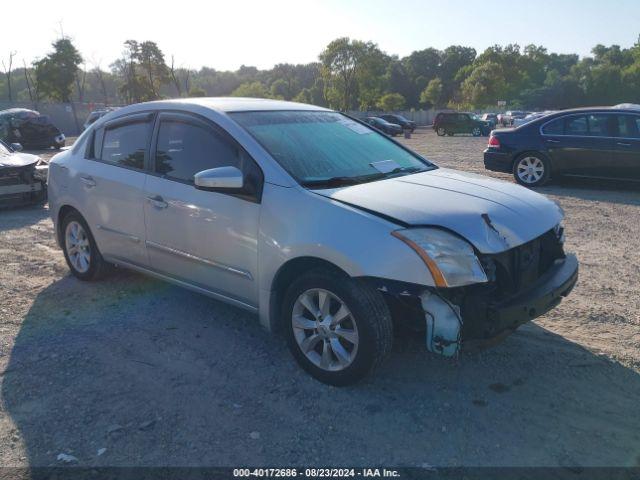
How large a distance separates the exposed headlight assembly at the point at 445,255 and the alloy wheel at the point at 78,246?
11.6ft

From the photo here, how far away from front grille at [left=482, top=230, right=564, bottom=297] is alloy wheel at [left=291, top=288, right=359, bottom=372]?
90cm

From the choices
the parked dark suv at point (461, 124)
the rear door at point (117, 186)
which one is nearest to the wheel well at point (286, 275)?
the rear door at point (117, 186)

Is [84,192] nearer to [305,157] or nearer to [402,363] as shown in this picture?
[305,157]

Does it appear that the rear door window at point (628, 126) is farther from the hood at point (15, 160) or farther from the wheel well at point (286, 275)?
the hood at point (15, 160)

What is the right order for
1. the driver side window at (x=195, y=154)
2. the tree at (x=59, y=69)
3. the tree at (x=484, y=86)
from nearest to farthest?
the driver side window at (x=195, y=154), the tree at (x=59, y=69), the tree at (x=484, y=86)

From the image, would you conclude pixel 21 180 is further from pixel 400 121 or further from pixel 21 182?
pixel 400 121

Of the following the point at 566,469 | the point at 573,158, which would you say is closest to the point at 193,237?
the point at 566,469

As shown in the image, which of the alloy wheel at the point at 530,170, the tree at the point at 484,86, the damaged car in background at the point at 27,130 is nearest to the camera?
the alloy wheel at the point at 530,170

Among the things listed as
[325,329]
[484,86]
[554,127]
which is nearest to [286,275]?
[325,329]

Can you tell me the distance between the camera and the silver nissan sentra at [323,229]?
302cm

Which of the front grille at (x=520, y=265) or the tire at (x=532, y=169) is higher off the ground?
the tire at (x=532, y=169)

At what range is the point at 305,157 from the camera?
3816 millimetres

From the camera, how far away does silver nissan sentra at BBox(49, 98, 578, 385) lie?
3020mm

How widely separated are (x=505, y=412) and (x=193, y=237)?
7.89 ft
